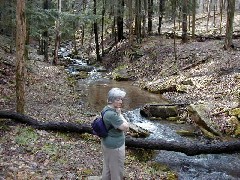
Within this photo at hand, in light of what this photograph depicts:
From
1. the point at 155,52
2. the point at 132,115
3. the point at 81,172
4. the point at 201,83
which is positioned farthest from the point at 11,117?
the point at 155,52

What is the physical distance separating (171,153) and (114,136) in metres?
5.37

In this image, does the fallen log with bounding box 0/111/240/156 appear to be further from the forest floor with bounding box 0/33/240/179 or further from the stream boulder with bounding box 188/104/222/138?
Result: the stream boulder with bounding box 188/104/222/138

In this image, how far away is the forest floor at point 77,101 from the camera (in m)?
8.80

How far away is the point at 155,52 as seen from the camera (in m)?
29.9

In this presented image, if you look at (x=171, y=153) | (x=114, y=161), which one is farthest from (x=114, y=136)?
(x=171, y=153)

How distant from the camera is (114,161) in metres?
6.54

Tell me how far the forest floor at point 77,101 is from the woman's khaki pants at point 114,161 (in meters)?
1.92

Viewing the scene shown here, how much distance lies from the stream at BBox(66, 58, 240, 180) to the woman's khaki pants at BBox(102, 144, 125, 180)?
356cm

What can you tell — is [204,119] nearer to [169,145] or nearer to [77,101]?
[169,145]

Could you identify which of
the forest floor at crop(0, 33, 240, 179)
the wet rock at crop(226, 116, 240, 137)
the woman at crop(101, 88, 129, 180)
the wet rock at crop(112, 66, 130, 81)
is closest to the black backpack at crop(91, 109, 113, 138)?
the woman at crop(101, 88, 129, 180)

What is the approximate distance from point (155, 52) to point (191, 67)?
19.7 feet

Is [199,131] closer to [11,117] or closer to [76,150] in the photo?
[76,150]

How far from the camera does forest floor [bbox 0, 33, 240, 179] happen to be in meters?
8.80

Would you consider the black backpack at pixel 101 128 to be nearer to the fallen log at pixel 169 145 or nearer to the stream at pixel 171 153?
the stream at pixel 171 153
